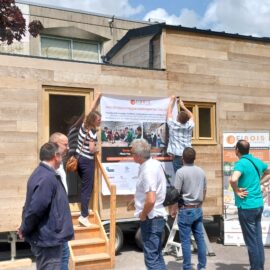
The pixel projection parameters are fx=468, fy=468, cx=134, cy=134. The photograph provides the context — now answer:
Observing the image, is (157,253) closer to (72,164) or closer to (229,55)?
(72,164)

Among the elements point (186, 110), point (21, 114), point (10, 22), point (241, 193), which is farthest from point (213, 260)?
point (10, 22)

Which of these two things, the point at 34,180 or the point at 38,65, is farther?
the point at 38,65

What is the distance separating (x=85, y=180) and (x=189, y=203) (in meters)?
1.84

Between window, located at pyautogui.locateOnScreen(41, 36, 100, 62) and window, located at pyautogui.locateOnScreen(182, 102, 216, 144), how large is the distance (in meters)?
10.1

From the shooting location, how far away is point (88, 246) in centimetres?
687

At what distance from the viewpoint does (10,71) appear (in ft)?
22.6

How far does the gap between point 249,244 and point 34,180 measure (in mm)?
3086

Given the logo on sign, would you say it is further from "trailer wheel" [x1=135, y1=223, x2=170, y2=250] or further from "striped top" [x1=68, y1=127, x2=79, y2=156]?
"trailer wheel" [x1=135, y1=223, x2=170, y2=250]

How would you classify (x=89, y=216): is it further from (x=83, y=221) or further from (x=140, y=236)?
(x=140, y=236)

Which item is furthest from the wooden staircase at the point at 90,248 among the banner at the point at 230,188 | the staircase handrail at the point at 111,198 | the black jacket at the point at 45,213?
the black jacket at the point at 45,213

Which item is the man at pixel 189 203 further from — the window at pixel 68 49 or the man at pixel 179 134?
the window at pixel 68 49

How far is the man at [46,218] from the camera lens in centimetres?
379

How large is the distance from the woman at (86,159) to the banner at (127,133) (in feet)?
1.14

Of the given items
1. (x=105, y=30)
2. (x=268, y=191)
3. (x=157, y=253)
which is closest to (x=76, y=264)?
(x=157, y=253)
